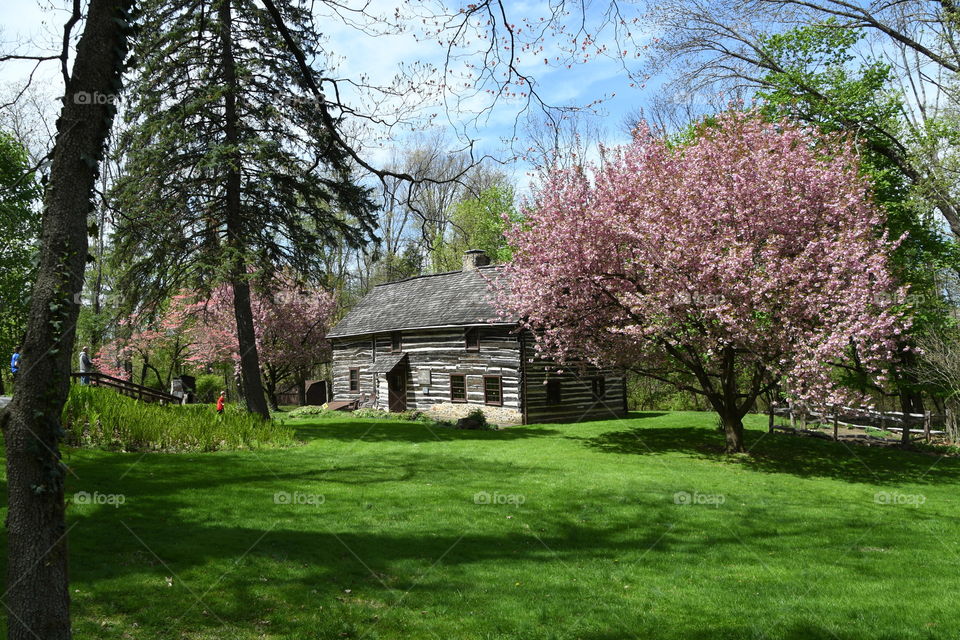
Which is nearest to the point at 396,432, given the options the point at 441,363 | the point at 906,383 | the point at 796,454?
the point at 441,363

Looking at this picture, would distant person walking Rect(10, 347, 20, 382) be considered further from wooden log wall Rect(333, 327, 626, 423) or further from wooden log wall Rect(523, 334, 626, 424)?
wooden log wall Rect(523, 334, 626, 424)

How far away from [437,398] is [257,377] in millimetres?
10792

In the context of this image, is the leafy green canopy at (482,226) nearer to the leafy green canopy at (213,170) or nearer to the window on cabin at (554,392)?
the window on cabin at (554,392)

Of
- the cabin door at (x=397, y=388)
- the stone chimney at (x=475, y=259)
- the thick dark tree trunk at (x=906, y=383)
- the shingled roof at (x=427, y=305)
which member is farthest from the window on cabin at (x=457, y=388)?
the thick dark tree trunk at (x=906, y=383)

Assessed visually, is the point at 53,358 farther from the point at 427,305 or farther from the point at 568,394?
the point at 427,305

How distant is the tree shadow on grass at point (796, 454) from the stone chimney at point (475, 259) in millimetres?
11613

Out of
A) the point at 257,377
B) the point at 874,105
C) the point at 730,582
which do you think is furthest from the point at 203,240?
the point at 874,105

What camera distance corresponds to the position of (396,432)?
2145 cm

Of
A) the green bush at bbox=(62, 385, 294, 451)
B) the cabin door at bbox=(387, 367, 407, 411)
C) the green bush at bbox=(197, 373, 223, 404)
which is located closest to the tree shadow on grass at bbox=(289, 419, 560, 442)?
the green bush at bbox=(62, 385, 294, 451)

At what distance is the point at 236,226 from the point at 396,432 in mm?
8527

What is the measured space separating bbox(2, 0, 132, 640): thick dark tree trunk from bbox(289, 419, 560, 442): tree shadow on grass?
1421cm

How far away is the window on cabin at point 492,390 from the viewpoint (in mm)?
26797

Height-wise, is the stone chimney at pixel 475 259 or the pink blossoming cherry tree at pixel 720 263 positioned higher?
the stone chimney at pixel 475 259

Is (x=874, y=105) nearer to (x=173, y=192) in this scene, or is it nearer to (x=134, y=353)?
(x=173, y=192)
